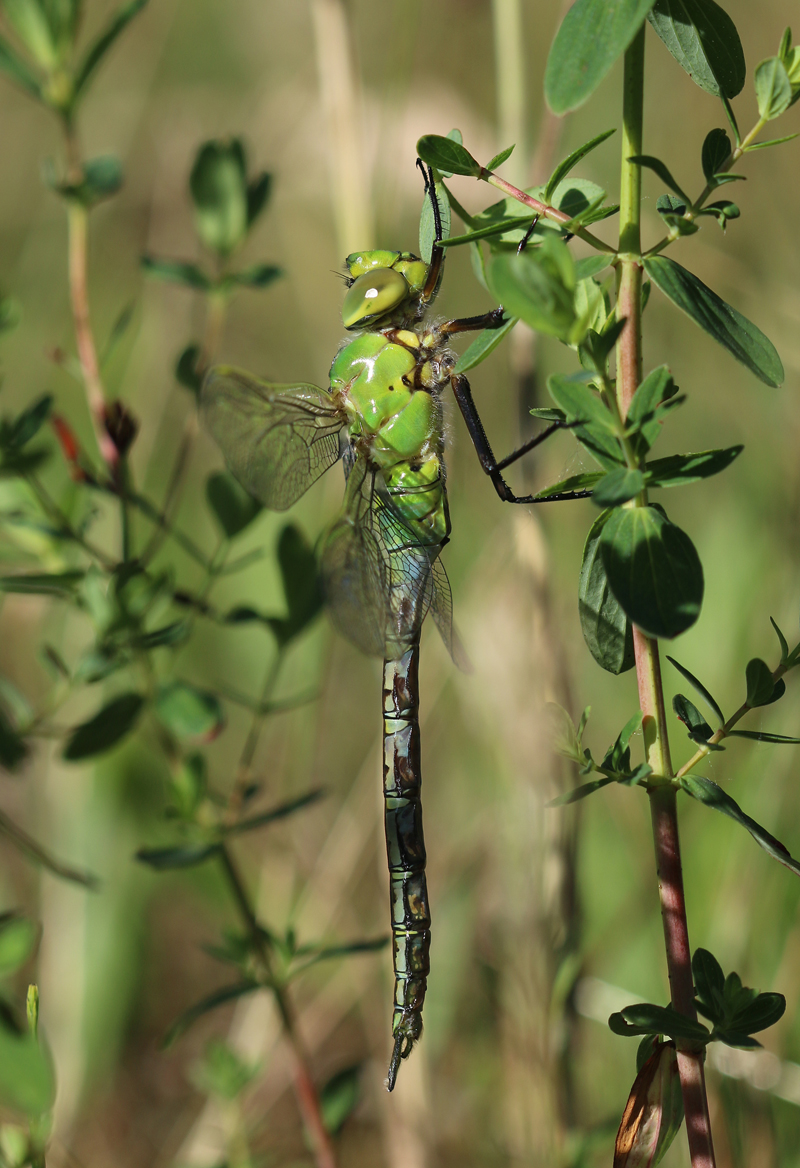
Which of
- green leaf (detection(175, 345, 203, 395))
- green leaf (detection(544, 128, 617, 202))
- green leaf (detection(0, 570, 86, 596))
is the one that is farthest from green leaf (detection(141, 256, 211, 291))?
green leaf (detection(544, 128, 617, 202))

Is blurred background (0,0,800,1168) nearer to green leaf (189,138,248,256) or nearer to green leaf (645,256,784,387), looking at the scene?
green leaf (189,138,248,256)

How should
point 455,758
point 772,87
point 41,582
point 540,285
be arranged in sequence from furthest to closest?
point 455,758 → point 41,582 → point 772,87 → point 540,285

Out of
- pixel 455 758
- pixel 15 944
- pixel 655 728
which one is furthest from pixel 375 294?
pixel 455 758

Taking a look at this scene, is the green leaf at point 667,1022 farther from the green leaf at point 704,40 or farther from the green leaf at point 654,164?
Answer: the green leaf at point 704,40

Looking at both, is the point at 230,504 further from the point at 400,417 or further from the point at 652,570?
the point at 652,570

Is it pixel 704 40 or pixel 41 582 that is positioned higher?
pixel 704 40

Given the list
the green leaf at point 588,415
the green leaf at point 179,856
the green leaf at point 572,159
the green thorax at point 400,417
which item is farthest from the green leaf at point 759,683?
the green leaf at point 179,856
